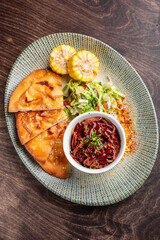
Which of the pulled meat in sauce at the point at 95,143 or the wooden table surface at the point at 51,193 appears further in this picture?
the wooden table surface at the point at 51,193

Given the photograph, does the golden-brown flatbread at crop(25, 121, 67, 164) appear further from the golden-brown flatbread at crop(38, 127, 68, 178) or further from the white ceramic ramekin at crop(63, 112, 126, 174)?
the white ceramic ramekin at crop(63, 112, 126, 174)

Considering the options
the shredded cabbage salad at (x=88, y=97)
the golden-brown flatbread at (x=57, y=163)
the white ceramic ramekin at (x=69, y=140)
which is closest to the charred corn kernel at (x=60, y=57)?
the shredded cabbage salad at (x=88, y=97)

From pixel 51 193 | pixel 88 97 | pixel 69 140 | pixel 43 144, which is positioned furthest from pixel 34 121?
pixel 51 193

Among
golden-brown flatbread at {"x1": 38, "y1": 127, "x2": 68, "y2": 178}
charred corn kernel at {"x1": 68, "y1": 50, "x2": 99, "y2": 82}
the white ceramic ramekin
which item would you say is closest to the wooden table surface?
golden-brown flatbread at {"x1": 38, "y1": 127, "x2": 68, "y2": 178}

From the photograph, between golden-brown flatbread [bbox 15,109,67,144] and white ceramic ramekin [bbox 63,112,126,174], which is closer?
white ceramic ramekin [bbox 63,112,126,174]

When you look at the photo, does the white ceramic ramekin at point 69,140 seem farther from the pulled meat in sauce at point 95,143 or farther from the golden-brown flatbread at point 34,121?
the golden-brown flatbread at point 34,121

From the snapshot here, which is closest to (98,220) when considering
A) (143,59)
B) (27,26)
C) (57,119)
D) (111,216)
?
(111,216)
